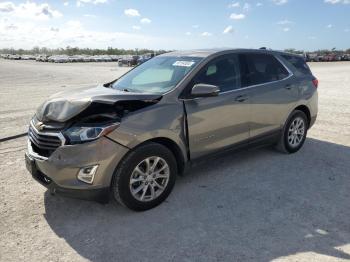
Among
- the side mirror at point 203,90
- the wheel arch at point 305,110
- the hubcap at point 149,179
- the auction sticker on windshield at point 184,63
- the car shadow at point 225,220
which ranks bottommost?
the car shadow at point 225,220

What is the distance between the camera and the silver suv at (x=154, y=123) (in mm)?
3717

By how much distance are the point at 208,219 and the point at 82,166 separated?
1455 millimetres

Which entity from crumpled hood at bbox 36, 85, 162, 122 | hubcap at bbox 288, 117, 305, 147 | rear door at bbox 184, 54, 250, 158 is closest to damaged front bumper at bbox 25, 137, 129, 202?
crumpled hood at bbox 36, 85, 162, 122

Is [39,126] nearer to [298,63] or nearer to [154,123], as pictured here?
[154,123]

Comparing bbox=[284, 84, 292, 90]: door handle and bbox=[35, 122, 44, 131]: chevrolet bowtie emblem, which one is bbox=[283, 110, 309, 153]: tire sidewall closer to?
bbox=[284, 84, 292, 90]: door handle

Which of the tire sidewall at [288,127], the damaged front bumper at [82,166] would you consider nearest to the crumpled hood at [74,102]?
the damaged front bumper at [82,166]

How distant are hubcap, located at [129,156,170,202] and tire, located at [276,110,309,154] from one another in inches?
102

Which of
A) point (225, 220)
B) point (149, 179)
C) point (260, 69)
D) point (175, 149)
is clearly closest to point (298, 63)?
point (260, 69)

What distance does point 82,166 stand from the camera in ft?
12.0

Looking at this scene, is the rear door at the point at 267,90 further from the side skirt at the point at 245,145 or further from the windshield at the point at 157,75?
the windshield at the point at 157,75

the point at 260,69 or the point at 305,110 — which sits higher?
the point at 260,69

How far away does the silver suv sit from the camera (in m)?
3.72

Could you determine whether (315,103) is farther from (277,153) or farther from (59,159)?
(59,159)

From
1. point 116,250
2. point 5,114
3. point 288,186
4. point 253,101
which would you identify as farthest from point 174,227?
point 5,114
